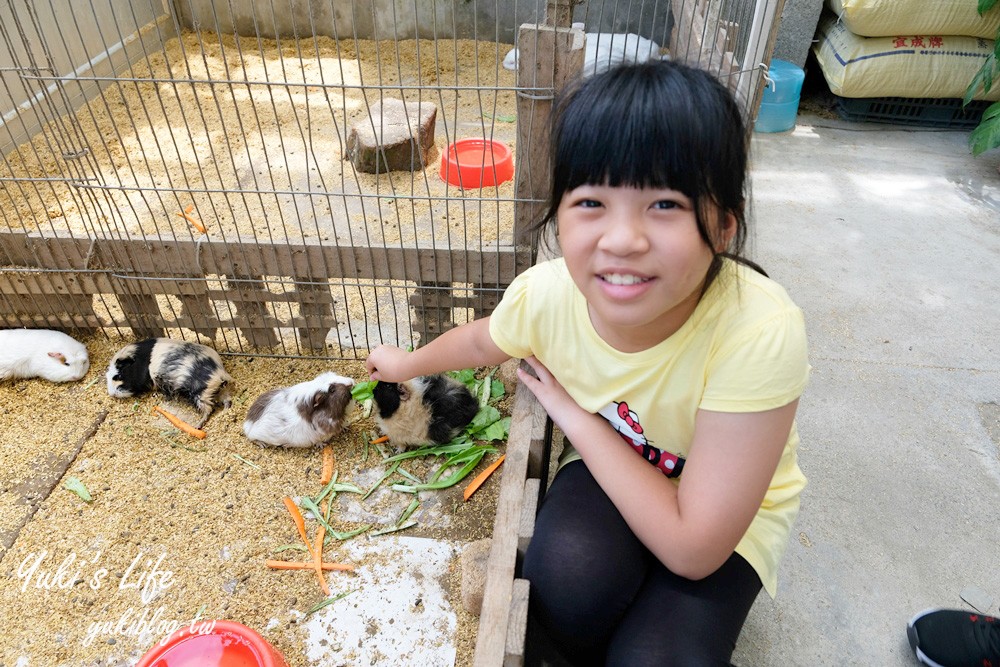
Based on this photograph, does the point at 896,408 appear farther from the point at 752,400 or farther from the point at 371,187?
the point at 371,187

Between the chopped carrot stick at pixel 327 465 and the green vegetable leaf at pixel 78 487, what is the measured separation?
801mm

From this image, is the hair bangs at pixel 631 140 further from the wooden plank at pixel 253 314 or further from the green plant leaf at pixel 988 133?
the green plant leaf at pixel 988 133

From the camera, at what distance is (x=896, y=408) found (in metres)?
2.62

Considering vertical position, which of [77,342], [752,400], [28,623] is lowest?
[28,623]

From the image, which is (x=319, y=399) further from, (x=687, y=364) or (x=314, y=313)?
(x=687, y=364)

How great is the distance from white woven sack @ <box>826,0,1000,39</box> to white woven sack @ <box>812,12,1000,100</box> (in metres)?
0.07

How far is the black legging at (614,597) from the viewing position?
131 cm

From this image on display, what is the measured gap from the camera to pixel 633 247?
3.47ft

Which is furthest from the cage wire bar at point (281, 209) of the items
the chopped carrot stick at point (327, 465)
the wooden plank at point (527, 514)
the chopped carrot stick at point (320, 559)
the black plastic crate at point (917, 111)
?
the black plastic crate at point (917, 111)

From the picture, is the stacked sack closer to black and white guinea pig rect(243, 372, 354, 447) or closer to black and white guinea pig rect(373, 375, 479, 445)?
black and white guinea pig rect(373, 375, 479, 445)

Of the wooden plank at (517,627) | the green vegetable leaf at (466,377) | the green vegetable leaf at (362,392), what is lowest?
the green vegetable leaf at (362,392)

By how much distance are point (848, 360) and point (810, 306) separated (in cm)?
40

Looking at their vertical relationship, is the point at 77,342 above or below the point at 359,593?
above

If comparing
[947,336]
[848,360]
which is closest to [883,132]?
[947,336]
